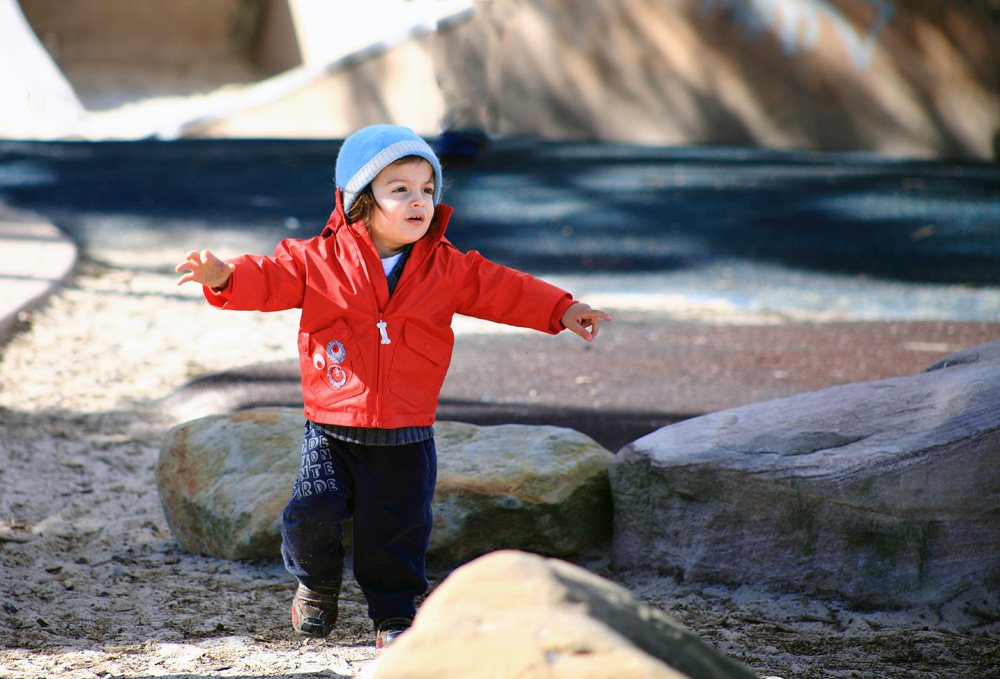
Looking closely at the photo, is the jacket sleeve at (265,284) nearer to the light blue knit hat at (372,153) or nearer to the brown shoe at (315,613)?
the light blue knit hat at (372,153)

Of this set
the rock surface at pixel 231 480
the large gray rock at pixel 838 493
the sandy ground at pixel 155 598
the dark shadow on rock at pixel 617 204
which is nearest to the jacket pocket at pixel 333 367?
the sandy ground at pixel 155 598

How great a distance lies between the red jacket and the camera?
97.2 inches

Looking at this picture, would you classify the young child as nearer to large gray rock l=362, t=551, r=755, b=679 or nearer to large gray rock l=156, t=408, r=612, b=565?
large gray rock l=156, t=408, r=612, b=565

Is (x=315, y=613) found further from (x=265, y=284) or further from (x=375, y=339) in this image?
(x=265, y=284)

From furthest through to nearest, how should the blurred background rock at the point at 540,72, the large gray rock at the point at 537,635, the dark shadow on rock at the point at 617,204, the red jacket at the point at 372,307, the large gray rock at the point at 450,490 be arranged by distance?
the blurred background rock at the point at 540,72 < the dark shadow on rock at the point at 617,204 < the large gray rock at the point at 450,490 < the red jacket at the point at 372,307 < the large gray rock at the point at 537,635

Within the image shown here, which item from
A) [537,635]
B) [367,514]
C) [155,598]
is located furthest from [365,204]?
[537,635]

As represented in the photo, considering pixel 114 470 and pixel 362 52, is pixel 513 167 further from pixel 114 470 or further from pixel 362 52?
pixel 114 470

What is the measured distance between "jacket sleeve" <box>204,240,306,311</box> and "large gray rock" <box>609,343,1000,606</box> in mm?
1210

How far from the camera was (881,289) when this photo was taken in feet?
22.0

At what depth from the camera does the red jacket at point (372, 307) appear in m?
2.47

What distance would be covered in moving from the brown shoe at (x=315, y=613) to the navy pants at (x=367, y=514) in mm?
27

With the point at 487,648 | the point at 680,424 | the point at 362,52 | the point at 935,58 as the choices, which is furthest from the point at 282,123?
the point at 487,648

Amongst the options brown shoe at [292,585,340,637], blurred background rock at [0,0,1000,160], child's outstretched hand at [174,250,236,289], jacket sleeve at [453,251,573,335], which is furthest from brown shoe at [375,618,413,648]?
blurred background rock at [0,0,1000,160]

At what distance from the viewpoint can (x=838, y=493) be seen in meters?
2.77
